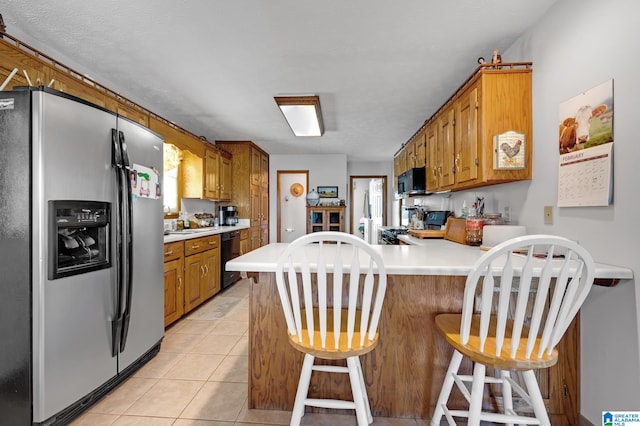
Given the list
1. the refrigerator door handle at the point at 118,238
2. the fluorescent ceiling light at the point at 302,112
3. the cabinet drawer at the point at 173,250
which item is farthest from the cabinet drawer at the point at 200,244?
the fluorescent ceiling light at the point at 302,112

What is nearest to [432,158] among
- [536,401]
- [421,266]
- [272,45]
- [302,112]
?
[302,112]

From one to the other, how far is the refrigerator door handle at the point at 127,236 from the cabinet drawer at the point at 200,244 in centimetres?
131

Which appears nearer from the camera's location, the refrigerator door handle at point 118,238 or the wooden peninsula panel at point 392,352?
the wooden peninsula panel at point 392,352

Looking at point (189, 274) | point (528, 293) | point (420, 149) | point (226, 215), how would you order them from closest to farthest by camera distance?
point (528, 293) → point (189, 274) → point (420, 149) → point (226, 215)

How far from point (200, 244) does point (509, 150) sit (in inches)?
123

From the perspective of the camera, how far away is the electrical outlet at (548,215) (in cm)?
186

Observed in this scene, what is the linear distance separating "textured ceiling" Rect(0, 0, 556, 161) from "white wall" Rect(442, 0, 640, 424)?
364 millimetres

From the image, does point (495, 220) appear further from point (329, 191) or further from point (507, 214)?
point (329, 191)

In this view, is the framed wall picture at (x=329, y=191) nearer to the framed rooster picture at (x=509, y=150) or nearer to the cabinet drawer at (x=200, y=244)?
the cabinet drawer at (x=200, y=244)

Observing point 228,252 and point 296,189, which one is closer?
point 228,252

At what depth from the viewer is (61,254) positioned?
5.24 feet

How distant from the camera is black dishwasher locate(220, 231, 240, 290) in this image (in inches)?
168

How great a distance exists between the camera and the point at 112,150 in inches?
72.4

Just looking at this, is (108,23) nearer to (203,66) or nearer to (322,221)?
(203,66)
